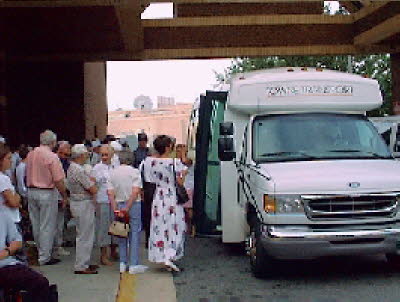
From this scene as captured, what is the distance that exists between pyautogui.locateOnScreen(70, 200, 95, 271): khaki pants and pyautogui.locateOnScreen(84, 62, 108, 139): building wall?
15003 mm

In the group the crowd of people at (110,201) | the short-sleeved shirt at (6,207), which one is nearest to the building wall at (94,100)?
the crowd of people at (110,201)

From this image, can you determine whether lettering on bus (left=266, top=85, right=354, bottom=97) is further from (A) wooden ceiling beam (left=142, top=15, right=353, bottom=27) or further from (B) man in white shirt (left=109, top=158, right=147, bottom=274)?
(A) wooden ceiling beam (left=142, top=15, right=353, bottom=27)

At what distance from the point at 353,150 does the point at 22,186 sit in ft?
17.2

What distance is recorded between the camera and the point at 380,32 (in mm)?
20172

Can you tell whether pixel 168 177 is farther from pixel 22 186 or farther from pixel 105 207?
pixel 22 186

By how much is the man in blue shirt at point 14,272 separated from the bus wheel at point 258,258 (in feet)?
10.5

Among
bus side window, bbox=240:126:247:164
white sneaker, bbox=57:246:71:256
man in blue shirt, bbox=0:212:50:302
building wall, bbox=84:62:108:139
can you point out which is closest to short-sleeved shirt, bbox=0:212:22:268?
man in blue shirt, bbox=0:212:50:302

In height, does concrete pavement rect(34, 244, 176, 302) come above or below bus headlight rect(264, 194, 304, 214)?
below

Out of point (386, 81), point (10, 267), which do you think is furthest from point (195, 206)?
point (386, 81)

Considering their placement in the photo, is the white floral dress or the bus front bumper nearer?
the bus front bumper

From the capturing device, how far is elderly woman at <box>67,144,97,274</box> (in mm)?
9281

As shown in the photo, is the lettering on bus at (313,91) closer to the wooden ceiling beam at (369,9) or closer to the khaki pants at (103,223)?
the khaki pants at (103,223)

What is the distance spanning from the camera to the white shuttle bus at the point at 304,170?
8.19 metres

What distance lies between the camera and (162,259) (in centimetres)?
922
